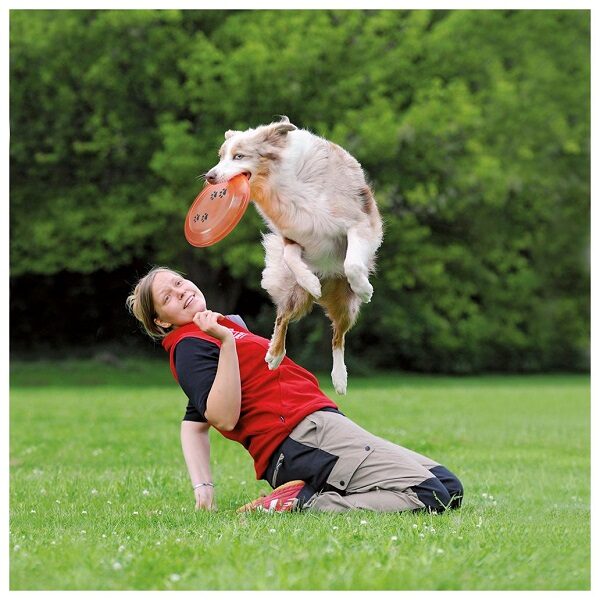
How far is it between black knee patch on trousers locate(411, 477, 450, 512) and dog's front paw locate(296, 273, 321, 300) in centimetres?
179

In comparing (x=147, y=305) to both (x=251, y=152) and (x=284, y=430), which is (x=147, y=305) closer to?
(x=284, y=430)

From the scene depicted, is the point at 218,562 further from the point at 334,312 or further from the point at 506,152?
the point at 506,152

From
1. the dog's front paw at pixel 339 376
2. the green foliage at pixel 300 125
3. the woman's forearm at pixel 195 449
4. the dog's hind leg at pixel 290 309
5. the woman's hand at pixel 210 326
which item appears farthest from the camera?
the green foliage at pixel 300 125

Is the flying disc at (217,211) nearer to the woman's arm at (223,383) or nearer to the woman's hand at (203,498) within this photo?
the woman's arm at (223,383)

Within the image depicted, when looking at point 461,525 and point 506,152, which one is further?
point 506,152


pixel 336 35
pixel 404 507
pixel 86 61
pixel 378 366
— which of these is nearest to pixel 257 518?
pixel 404 507

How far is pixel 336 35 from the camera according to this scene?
19.8 m

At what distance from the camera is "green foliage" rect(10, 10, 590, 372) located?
19.1 m

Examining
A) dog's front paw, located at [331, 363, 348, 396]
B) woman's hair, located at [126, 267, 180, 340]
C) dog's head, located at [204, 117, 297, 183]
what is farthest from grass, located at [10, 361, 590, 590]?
dog's head, located at [204, 117, 297, 183]

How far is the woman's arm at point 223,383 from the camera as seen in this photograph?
4906 millimetres

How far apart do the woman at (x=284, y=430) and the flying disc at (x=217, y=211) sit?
0.75 m

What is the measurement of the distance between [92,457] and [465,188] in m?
15.0

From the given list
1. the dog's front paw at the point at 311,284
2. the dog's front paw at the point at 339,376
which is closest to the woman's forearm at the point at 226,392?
the dog's front paw at the point at 339,376

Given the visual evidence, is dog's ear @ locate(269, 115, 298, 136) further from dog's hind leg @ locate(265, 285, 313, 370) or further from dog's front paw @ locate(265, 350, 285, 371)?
dog's front paw @ locate(265, 350, 285, 371)
